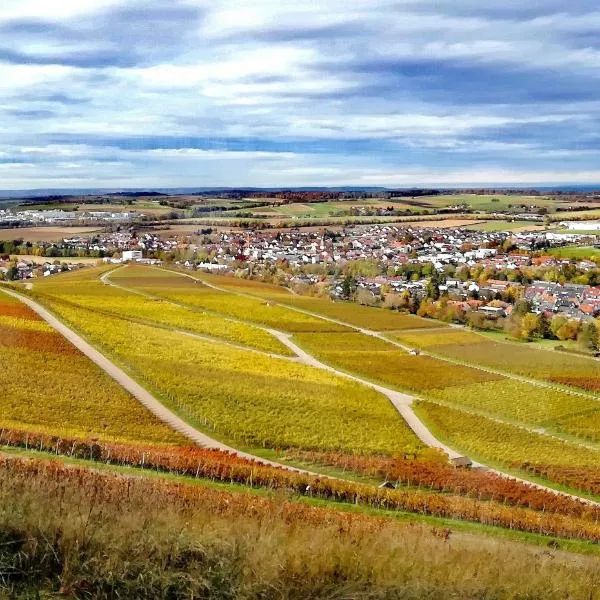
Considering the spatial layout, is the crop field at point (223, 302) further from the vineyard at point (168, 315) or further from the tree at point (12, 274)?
the tree at point (12, 274)

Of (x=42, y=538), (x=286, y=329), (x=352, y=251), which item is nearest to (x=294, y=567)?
(x=42, y=538)

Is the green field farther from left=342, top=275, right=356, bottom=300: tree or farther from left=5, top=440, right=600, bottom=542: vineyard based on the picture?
left=5, top=440, right=600, bottom=542: vineyard

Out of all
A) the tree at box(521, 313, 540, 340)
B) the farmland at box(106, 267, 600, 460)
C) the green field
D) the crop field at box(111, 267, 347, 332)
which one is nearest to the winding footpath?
the farmland at box(106, 267, 600, 460)

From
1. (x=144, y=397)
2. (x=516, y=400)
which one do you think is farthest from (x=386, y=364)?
(x=144, y=397)

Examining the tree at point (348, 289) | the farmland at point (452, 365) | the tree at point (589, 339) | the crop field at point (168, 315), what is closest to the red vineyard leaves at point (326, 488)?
the farmland at point (452, 365)

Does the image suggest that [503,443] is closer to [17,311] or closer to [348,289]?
[17,311]

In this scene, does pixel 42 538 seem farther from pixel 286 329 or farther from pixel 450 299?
pixel 450 299
